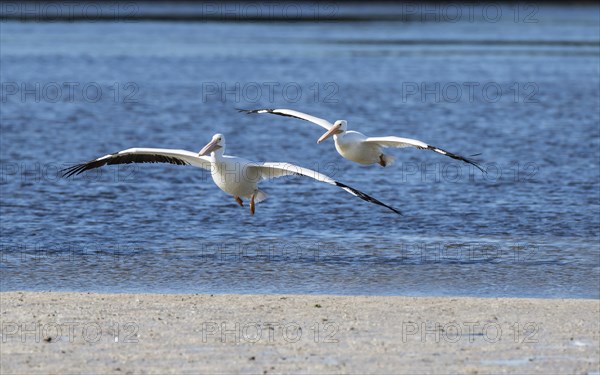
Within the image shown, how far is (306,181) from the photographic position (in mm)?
25266

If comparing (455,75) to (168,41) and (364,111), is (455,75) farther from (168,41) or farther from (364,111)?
(168,41)

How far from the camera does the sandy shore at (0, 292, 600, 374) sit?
1191 centimetres

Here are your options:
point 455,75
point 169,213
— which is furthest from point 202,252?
point 455,75

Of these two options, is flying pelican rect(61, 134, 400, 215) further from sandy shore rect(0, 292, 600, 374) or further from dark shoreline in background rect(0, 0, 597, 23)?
dark shoreline in background rect(0, 0, 597, 23)

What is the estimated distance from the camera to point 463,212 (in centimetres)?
2188

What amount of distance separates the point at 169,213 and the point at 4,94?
23694 mm

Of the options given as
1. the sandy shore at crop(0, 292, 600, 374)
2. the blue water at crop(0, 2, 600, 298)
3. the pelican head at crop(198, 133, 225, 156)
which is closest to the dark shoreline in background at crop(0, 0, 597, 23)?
the blue water at crop(0, 2, 600, 298)

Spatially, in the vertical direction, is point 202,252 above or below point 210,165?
below

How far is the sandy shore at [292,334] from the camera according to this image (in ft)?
39.1

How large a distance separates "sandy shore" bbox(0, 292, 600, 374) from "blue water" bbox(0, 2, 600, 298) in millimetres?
1229

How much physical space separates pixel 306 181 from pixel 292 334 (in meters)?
12.3

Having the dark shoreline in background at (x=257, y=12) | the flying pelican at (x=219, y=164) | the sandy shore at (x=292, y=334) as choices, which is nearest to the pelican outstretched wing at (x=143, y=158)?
the flying pelican at (x=219, y=164)

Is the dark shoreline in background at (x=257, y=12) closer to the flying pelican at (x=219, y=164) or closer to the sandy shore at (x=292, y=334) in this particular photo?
the flying pelican at (x=219, y=164)

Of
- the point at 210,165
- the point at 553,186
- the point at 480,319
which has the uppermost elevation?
the point at 210,165
